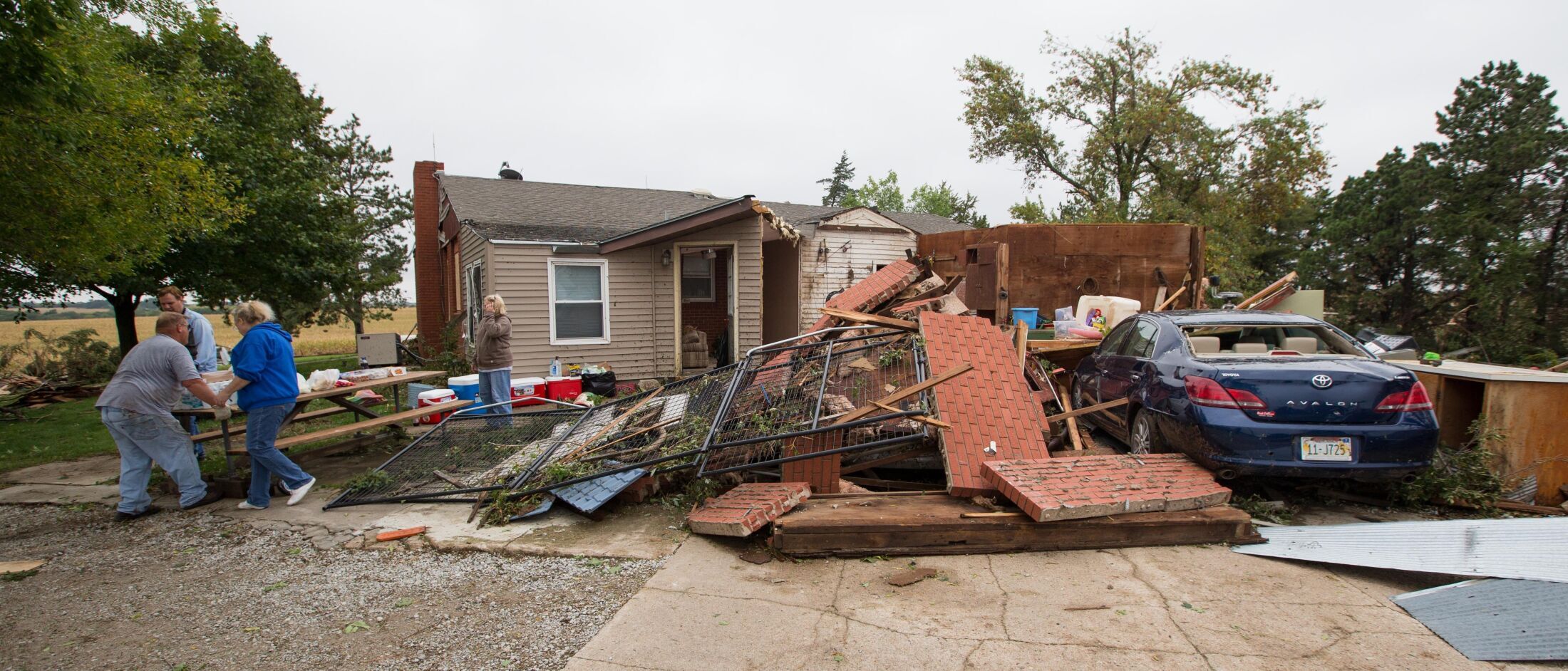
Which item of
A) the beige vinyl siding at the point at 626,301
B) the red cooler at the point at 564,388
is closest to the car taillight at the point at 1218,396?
the beige vinyl siding at the point at 626,301

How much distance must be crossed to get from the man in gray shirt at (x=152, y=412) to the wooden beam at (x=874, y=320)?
5.77 m

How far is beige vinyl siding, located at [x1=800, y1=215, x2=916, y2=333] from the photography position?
50.7ft

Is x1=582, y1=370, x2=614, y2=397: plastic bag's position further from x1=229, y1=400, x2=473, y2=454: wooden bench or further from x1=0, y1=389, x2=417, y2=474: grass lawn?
x1=0, y1=389, x2=417, y2=474: grass lawn

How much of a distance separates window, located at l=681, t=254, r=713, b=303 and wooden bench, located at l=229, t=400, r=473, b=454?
721 centimetres

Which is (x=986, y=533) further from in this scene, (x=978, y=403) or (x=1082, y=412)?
(x=1082, y=412)

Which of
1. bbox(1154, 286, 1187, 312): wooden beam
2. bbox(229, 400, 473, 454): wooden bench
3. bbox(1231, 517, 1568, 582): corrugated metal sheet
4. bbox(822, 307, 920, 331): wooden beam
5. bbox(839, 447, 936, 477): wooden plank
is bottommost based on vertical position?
bbox(1231, 517, 1568, 582): corrugated metal sheet

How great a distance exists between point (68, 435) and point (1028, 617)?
1206 cm

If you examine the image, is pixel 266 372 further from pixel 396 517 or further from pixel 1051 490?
pixel 1051 490

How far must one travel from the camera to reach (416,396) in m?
8.85

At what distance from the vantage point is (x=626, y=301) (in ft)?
38.1

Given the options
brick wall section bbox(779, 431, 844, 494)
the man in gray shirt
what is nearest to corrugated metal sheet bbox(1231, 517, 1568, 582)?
brick wall section bbox(779, 431, 844, 494)

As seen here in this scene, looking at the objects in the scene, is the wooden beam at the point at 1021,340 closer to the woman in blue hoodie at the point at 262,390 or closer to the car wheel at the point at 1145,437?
the car wheel at the point at 1145,437

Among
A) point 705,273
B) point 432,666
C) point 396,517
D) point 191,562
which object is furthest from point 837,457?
point 705,273

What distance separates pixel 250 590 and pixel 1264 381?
6.37 metres
